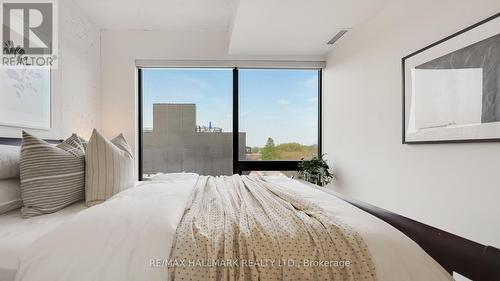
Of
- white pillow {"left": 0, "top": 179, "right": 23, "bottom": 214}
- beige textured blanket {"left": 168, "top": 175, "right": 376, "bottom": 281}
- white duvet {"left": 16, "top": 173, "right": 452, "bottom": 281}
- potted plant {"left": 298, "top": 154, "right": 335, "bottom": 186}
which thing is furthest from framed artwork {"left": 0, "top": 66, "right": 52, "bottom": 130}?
potted plant {"left": 298, "top": 154, "right": 335, "bottom": 186}

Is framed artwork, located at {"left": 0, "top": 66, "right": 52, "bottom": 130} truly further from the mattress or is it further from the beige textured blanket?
the beige textured blanket

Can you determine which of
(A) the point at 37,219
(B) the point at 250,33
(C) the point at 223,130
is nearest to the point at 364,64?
(B) the point at 250,33

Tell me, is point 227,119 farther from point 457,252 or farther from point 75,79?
point 457,252

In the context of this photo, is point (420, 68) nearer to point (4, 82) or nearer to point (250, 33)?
point (250, 33)

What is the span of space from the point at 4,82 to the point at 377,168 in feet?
9.73

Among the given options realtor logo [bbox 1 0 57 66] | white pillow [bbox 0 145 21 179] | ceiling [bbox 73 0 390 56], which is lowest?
white pillow [bbox 0 145 21 179]

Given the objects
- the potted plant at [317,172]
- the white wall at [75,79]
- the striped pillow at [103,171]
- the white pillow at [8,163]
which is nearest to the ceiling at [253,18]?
the white wall at [75,79]

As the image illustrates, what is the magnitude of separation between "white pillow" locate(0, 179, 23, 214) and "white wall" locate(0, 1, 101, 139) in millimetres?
881

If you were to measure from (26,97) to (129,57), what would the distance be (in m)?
1.76

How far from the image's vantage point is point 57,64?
2586 mm

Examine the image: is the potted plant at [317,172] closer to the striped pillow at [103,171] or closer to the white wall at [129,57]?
the white wall at [129,57]

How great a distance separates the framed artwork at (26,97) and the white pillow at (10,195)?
593mm

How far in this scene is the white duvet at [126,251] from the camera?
0.91 meters

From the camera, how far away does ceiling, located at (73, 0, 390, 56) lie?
244cm
